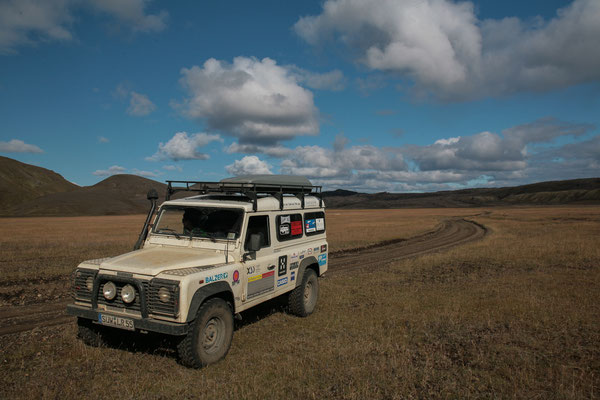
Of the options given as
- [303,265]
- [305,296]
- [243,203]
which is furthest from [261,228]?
[305,296]

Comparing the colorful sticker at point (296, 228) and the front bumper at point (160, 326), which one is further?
the colorful sticker at point (296, 228)

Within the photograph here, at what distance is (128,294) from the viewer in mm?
5527

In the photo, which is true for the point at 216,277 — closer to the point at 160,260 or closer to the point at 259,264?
the point at 160,260

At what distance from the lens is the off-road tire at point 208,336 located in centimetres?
545

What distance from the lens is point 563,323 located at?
7824mm

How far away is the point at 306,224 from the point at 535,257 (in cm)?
1421

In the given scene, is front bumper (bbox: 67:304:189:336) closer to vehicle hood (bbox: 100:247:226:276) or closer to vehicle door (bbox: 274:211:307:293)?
vehicle hood (bbox: 100:247:226:276)

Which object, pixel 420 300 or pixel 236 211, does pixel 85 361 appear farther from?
pixel 420 300

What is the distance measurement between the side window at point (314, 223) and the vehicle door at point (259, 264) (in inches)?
75.3

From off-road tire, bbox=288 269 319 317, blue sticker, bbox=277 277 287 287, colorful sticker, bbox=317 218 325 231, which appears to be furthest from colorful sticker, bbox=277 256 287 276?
colorful sticker, bbox=317 218 325 231

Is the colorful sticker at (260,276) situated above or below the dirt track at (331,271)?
above

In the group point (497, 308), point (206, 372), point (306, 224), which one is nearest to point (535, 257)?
point (497, 308)

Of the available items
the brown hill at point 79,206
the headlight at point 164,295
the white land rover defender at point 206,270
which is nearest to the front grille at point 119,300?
the white land rover defender at point 206,270

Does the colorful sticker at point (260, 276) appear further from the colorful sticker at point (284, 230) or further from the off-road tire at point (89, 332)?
the off-road tire at point (89, 332)
